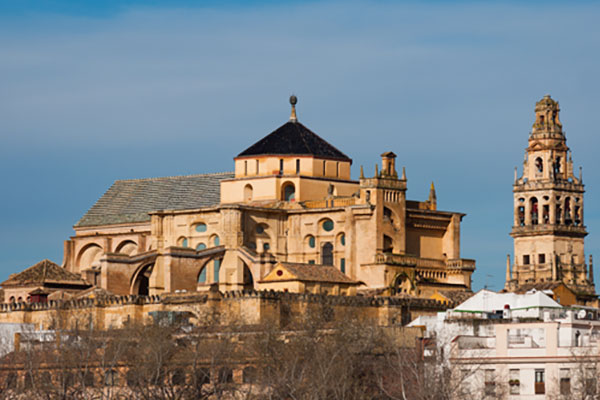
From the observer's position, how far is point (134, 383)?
311ft

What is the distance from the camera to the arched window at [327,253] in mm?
128000

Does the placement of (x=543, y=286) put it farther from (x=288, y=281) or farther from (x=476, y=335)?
(x=476, y=335)

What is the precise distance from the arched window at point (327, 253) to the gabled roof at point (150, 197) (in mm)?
10115

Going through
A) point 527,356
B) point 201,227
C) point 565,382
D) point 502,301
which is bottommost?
point 565,382

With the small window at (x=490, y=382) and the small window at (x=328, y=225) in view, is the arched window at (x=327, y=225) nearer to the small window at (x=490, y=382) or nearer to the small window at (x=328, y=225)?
the small window at (x=328, y=225)

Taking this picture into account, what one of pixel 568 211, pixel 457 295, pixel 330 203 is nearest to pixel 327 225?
pixel 330 203

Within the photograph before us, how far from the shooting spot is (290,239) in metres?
130

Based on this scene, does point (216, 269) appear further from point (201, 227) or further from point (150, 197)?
point (150, 197)

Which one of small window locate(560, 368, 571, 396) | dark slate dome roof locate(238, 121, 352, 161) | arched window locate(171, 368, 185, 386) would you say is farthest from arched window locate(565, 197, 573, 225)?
small window locate(560, 368, 571, 396)

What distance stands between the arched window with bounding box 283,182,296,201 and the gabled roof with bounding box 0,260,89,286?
45.9 feet

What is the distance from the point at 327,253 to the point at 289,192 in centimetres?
550

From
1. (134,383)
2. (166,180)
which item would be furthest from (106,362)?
(166,180)

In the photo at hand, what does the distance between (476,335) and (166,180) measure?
170 feet

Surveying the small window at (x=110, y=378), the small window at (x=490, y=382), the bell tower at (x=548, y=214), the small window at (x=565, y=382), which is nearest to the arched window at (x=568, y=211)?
the bell tower at (x=548, y=214)
